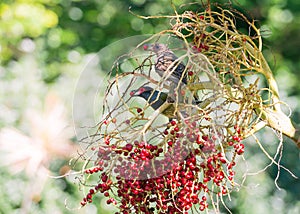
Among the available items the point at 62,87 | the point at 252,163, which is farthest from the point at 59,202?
the point at 252,163

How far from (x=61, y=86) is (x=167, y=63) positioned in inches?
96.1

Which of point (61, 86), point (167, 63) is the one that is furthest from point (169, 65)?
point (61, 86)

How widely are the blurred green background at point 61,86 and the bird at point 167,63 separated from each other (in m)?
1.75

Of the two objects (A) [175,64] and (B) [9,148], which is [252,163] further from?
(A) [175,64]

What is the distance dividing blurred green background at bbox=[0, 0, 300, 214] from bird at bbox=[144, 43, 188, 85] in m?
1.75

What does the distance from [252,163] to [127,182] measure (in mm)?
2060

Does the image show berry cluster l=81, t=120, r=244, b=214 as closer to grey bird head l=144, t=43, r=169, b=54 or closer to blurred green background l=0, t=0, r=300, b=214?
grey bird head l=144, t=43, r=169, b=54

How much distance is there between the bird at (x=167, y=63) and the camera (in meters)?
1.03

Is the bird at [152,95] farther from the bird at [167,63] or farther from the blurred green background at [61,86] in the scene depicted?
the blurred green background at [61,86]

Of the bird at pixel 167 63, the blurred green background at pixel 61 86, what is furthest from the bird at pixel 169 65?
the blurred green background at pixel 61 86

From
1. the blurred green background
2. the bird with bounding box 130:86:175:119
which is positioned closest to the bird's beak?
the bird with bounding box 130:86:175:119

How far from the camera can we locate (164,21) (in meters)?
3.32

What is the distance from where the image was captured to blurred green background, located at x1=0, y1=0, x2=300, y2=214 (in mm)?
3064

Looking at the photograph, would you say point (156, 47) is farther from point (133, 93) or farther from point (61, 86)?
point (61, 86)
